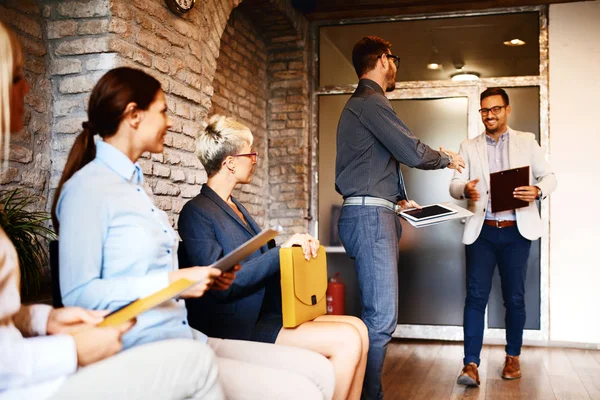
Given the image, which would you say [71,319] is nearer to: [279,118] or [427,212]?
[427,212]

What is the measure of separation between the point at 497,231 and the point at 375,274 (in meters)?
1.36

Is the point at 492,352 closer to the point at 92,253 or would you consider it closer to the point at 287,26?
the point at 287,26

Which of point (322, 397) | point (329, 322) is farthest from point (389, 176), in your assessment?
point (322, 397)

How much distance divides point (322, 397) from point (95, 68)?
1.74m

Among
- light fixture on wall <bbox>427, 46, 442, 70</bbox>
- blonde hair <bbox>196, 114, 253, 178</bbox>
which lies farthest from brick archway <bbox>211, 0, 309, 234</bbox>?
blonde hair <bbox>196, 114, 253, 178</bbox>

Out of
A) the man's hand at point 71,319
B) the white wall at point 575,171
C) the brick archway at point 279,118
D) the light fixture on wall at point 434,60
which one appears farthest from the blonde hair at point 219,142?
the white wall at point 575,171

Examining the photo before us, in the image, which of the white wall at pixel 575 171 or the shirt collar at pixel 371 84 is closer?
the shirt collar at pixel 371 84

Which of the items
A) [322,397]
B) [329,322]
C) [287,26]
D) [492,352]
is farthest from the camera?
[287,26]

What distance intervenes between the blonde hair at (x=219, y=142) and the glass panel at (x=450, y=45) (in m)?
3.09

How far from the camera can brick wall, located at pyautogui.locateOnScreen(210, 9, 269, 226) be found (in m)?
4.69

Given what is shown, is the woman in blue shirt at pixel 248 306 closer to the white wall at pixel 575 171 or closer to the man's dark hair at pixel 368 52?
the man's dark hair at pixel 368 52

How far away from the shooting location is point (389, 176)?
9.75ft

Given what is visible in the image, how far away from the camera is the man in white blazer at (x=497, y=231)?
383 cm

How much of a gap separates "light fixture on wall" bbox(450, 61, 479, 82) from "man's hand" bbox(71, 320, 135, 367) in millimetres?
4354
